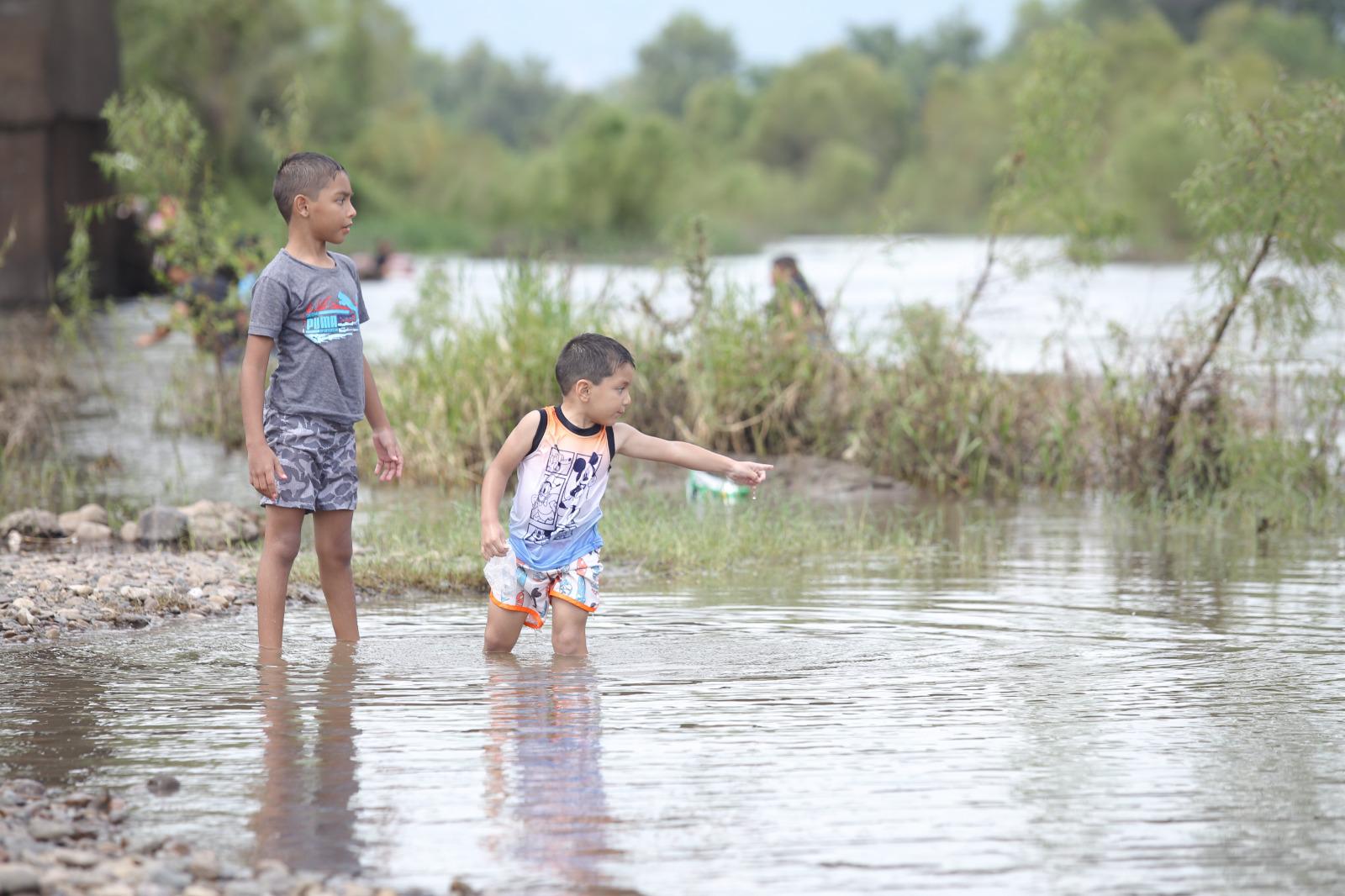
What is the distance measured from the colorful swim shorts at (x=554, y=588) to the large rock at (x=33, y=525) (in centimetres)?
406

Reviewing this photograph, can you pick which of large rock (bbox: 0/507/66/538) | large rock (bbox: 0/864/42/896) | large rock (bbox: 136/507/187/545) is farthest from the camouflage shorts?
large rock (bbox: 0/507/66/538)

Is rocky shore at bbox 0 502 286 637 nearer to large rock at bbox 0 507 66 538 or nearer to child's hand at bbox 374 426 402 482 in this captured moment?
large rock at bbox 0 507 66 538

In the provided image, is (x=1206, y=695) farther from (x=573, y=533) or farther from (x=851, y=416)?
(x=851, y=416)

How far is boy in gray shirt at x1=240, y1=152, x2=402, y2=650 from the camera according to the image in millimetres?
5727

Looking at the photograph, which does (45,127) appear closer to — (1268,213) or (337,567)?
(1268,213)

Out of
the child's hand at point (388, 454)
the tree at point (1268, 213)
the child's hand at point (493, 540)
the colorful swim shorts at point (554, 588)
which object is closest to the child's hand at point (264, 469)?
the child's hand at point (388, 454)

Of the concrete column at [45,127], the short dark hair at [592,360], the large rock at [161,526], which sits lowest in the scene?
the large rock at [161,526]

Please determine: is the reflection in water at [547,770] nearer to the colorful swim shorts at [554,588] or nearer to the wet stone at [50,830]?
the colorful swim shorts at [554,588]

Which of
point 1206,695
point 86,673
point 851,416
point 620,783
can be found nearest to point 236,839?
point 620,783

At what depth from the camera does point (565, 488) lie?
19.4 feet

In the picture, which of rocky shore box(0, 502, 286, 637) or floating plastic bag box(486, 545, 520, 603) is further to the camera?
rocky shore box(0, 502, 286, 637)

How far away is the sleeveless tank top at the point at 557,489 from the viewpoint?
19.4 feet

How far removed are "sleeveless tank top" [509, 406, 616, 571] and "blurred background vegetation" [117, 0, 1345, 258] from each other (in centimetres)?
933

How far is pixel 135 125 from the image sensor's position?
42.8 feet
